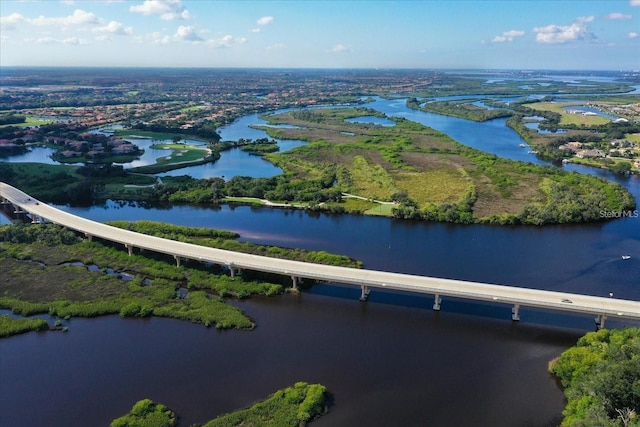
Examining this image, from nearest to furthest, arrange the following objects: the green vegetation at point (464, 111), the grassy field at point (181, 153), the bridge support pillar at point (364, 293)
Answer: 1. the bridge support pillar at point (364, 293)
2. the grassy field at point (181, 153)
3. the green vegetation at point (464, 111)

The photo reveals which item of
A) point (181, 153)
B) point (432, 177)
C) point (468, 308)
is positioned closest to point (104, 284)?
point (468, 308)

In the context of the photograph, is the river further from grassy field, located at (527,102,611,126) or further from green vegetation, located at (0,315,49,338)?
grassy field, located at (527,102,611,126)

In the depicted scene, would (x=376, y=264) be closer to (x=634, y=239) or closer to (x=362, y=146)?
(x=634, y=239)

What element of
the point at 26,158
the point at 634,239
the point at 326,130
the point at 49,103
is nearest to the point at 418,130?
the point at 326,130

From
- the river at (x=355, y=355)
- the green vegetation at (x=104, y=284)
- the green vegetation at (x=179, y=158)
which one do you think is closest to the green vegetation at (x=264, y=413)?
the river at (x=355, y=355)

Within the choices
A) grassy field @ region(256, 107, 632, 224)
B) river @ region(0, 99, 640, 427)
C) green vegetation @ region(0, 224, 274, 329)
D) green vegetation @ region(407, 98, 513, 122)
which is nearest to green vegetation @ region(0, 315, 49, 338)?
river @ region(0, 99, 640, 427)

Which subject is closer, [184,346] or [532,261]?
[184,346]

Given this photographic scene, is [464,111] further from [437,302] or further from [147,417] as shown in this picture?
[147,417]

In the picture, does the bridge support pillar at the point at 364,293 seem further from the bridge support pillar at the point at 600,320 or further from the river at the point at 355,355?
the bridge support pillar at the point at 600,320
